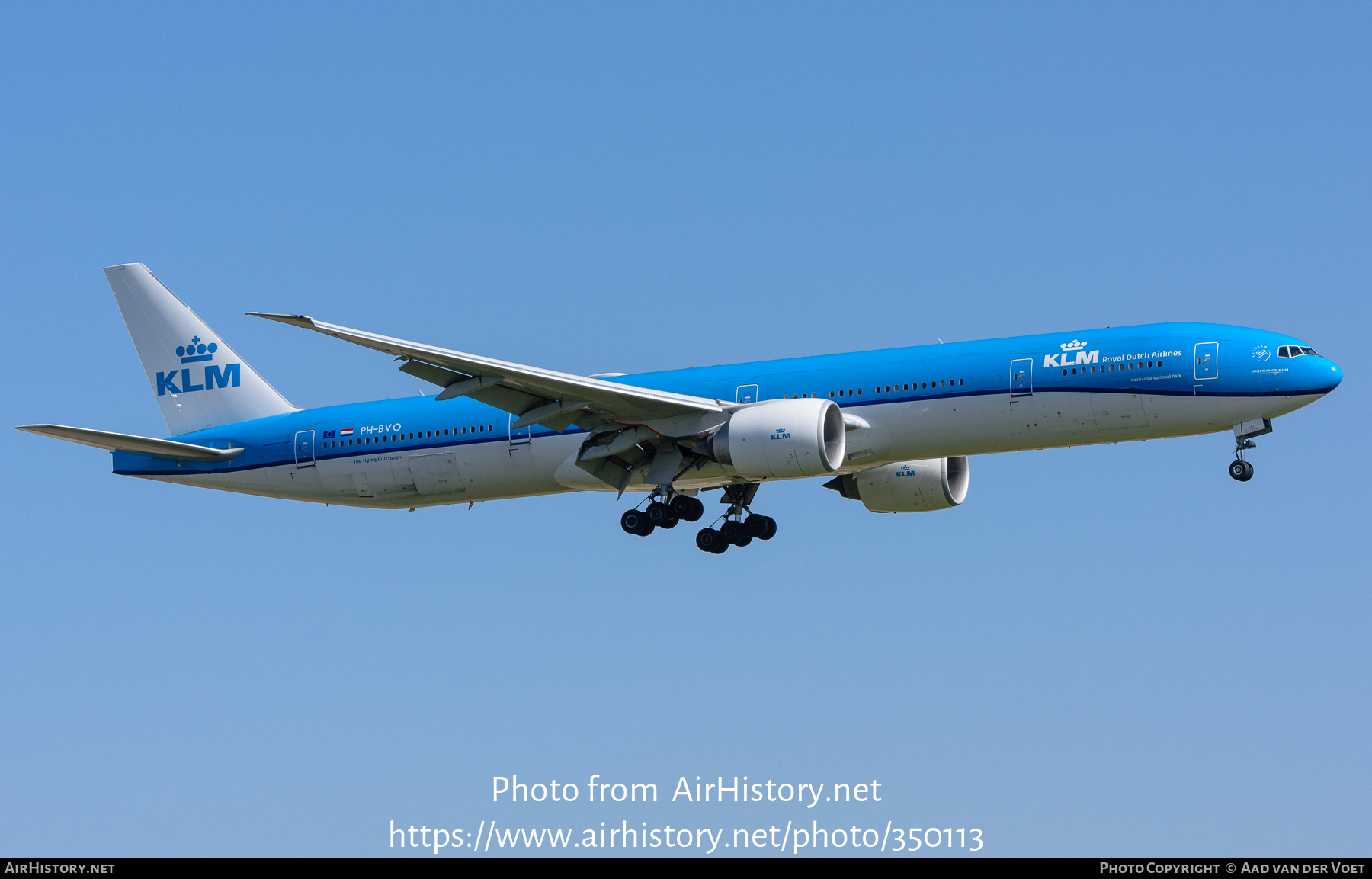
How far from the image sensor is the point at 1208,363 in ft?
112

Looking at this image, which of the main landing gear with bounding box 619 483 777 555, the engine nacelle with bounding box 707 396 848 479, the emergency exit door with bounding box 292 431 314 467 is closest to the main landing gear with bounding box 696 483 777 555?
the main landing gear with bounding box 619 483 777 555

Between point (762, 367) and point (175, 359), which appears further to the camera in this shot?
point (175, 359)

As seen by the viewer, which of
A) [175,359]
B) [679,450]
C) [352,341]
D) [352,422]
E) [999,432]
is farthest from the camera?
[175,359]

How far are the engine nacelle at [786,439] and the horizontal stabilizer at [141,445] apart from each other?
48.1 feet

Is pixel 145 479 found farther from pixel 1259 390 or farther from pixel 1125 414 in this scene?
pixel 1259 390

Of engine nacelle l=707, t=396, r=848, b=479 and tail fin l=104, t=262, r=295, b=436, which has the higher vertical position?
tail fin l=104, t=262, r=295, b=436

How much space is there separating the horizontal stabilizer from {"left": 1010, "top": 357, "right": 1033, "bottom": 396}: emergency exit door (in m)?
20.7

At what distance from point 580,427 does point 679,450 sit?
2.48m

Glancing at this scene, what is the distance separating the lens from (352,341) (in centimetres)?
3309

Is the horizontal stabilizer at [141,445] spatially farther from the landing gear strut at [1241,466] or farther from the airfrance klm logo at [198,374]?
the landing gear strut at [1241,466]

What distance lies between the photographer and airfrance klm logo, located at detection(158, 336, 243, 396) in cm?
4431

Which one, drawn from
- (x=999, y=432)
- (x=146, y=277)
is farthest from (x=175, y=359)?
(x=999, y=432)

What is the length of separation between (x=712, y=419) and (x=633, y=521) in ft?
12.0

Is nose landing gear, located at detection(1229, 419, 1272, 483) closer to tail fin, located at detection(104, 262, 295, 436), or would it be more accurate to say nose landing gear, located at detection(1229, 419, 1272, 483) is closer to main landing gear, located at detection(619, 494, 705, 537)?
main landing gear, located at detection(619, 494, 705, 537)
